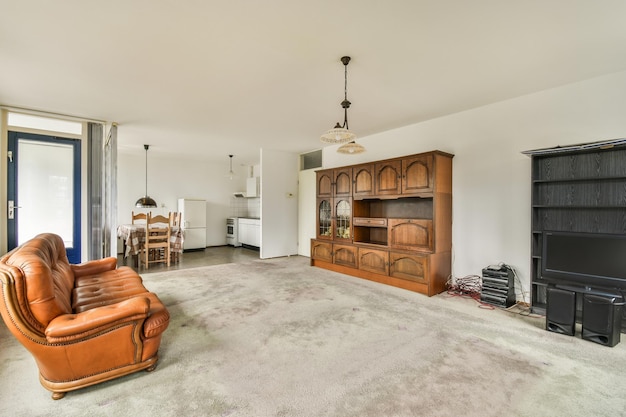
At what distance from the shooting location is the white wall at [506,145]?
124 inches

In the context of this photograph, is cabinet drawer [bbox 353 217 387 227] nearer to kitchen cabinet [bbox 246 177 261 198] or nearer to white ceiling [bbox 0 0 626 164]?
white ceiling [bbox 0 0 626 164]

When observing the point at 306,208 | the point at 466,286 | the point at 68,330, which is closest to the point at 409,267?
the point at 466,286

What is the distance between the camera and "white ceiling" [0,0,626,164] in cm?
211

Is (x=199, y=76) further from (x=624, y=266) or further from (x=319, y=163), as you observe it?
(x=624, y=266)

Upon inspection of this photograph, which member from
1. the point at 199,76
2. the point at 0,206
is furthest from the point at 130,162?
the point at 199,76

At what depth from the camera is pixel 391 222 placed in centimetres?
462

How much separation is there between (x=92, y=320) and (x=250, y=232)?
21.2 ft

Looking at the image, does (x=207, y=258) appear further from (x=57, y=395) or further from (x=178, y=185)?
(x=57, y=395)

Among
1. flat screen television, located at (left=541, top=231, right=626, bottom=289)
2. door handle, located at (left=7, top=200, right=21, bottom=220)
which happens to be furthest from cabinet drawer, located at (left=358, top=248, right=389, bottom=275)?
door handle, located at (left=7, top=200, right=21, bottom=220)

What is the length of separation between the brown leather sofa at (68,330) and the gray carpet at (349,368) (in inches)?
4.9

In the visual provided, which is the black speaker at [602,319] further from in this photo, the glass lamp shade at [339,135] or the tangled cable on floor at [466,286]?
the glass lamp shade at [339,135]

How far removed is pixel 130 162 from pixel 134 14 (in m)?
6.56

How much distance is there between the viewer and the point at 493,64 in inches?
113

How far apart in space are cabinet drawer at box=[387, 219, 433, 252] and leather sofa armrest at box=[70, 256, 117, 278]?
3825 mm
